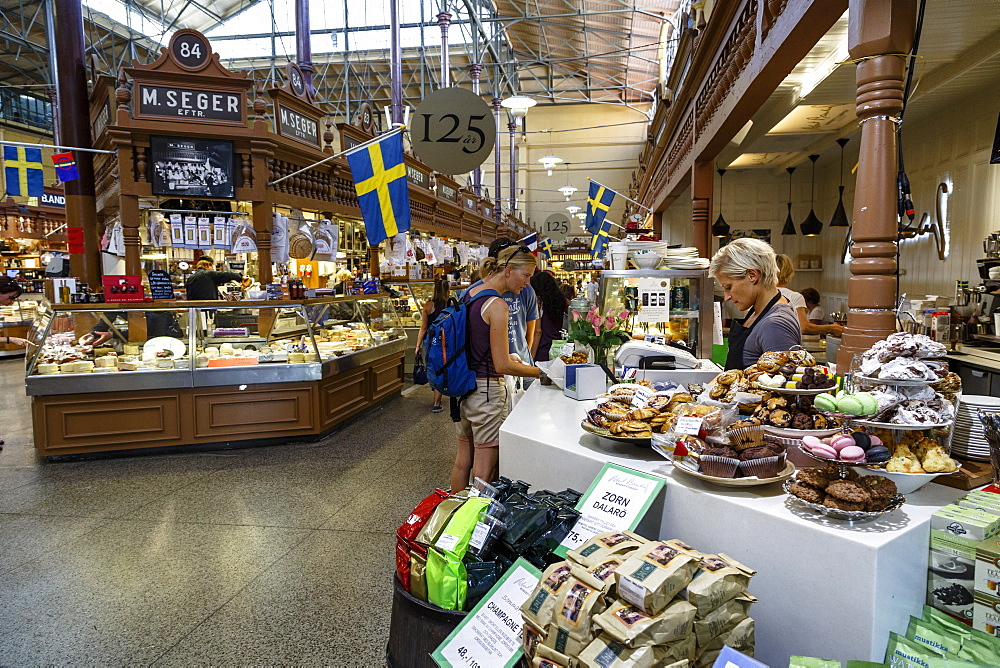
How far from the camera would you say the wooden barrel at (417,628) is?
1.87 meters

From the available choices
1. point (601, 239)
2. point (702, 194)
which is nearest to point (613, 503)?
point (702, 194)

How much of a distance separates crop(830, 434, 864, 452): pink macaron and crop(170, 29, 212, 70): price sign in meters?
6.65

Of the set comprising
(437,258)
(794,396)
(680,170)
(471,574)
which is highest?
(680,170)

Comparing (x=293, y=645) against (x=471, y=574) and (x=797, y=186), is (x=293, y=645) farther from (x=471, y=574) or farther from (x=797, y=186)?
(x=797, y=186)

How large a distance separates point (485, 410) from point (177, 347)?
3776 millimetres

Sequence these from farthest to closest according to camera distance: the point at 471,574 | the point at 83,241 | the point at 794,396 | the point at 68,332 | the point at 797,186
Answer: the point at 797,186
the point at 83,241
the point at 68,332
the point at 794,396
the point at 471,574

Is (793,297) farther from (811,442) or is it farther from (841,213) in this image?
(841,213)

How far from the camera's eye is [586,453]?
223 centimetres

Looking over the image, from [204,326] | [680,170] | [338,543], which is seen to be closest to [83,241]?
[204,326]

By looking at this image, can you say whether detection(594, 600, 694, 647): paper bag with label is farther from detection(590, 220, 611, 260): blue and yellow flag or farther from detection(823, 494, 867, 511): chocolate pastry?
detection(590, 220, 611, 260): blue and yellow flag

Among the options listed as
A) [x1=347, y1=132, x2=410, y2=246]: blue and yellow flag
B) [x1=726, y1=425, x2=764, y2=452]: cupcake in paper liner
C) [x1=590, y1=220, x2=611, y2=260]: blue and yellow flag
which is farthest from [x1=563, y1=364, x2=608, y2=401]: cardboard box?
[x1=590, y1=220, x2=611, y2=260]: blue and yellow flag

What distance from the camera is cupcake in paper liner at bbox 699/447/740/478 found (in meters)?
1.73

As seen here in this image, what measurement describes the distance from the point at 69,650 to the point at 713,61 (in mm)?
6572

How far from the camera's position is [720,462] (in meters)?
1.75
